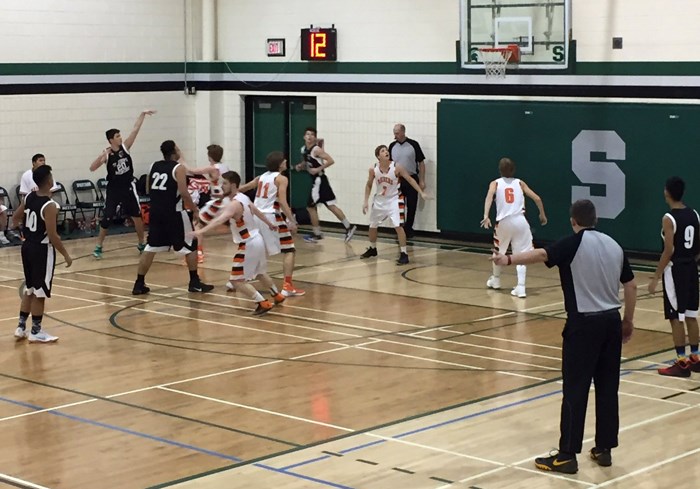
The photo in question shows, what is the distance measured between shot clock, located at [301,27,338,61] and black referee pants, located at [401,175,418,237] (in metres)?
3.21

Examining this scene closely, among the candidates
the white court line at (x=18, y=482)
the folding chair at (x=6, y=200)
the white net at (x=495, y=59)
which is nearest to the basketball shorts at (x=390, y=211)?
the white net at (x=495, y=59)

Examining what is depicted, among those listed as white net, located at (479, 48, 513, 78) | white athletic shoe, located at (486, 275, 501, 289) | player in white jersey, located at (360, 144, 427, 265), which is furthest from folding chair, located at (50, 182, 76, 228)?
white athletic shoe, located at (486, 275, 501, 289)

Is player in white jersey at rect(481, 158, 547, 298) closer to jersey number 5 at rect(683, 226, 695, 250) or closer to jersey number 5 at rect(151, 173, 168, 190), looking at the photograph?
jersey number 5 at rect(151, 173, 168, 190)

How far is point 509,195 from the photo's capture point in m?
17.2

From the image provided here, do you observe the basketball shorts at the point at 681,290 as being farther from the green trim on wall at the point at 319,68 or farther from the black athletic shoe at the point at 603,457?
Result: the green trim on wall at the point at 319,68

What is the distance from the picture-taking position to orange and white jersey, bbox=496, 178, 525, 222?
1716 cm

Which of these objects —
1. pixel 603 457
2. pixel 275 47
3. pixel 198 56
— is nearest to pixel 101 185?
pixel 198 56

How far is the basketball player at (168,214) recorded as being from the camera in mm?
17297

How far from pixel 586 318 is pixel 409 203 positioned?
14267 mm

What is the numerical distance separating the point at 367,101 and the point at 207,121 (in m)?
4.18

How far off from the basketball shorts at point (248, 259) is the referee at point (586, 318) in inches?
278

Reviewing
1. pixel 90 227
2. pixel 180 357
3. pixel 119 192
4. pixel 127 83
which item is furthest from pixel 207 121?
pixel 180 357

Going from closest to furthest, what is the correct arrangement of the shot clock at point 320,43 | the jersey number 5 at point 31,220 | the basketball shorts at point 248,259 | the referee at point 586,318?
the referee at point 586,318 → the jersey number 5 at point 31,220 → the basketball shorts at point 248,259 → the shot clock at point 320,43

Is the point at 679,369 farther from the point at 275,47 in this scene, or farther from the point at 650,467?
the point at 275,47
